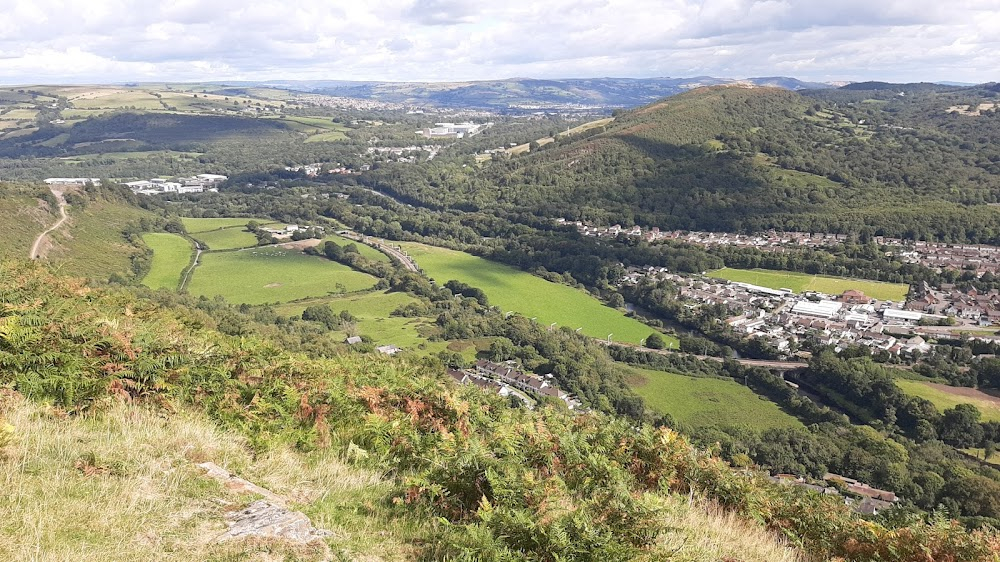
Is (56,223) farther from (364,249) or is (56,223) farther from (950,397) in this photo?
(950,397)

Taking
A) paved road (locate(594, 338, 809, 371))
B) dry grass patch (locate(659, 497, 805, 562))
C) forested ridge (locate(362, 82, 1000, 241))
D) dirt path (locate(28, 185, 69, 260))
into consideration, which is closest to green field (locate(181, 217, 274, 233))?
dirt path (locate(28, 185, 69, 260))

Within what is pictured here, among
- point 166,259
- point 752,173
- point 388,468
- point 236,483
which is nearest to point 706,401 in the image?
point 388,468

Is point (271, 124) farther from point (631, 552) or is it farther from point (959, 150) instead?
point (631, 552)

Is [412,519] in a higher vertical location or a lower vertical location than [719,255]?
higher

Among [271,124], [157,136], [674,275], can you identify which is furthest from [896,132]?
[157,136]

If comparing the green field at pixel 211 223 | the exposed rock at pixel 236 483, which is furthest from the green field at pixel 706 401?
the green field at pixel 211 223

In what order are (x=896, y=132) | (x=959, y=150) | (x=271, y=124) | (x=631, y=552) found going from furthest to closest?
(x=271, y=124) → (x=896, y=132) → (x=959, y=150) → (x=631, y=552)

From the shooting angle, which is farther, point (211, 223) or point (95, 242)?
point (211, 223)
